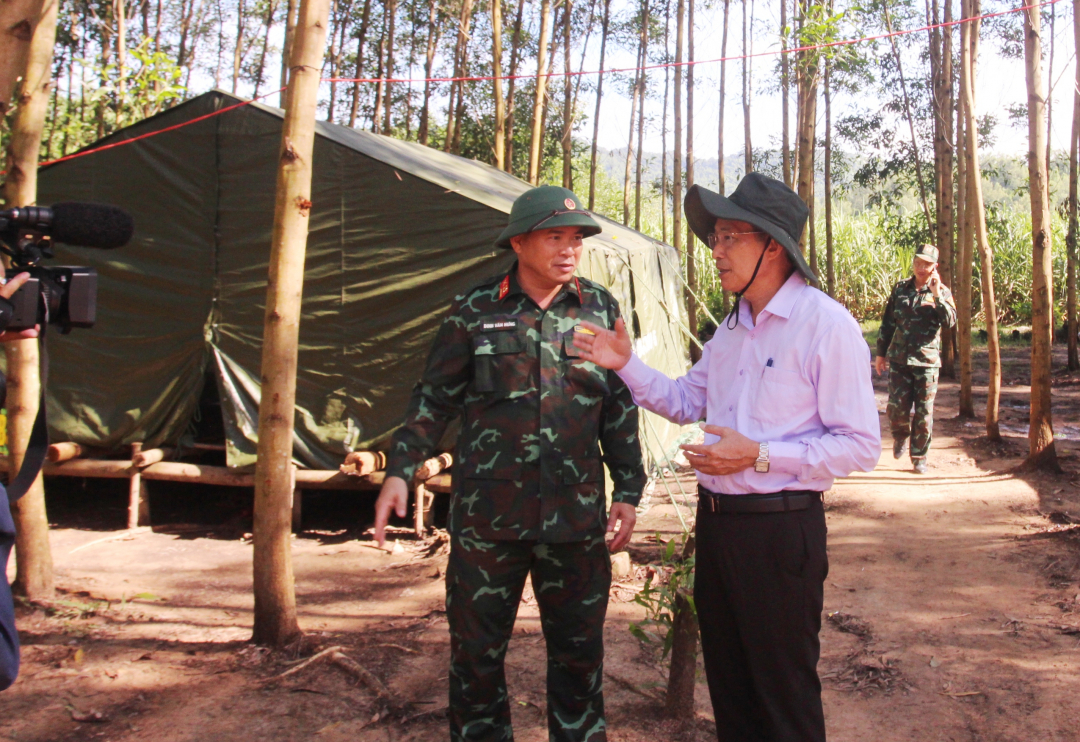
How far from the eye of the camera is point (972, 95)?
325 inches

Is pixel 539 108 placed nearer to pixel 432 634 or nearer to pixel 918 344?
pixel 918 344

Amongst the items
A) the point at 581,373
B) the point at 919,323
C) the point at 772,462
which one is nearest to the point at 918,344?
the point at 919,323

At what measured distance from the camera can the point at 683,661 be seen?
305 cm

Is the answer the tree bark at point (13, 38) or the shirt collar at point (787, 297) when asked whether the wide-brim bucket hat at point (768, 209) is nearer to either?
the shirt collar at point (787, 297)

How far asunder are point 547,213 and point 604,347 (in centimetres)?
47

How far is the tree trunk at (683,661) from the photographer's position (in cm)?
297

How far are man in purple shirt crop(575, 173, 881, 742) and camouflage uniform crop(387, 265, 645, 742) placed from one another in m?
0.43

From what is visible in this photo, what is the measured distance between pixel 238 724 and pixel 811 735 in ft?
6.82

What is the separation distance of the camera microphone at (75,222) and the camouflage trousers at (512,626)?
4.06ft

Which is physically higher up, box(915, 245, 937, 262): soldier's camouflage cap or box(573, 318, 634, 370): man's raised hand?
box(915, 245, 937, 262): soldier's camouflage cap

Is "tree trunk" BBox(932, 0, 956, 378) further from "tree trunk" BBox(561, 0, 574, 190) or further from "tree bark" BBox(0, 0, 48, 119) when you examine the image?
"tree bark" BBox(0, 0, 48, 119)

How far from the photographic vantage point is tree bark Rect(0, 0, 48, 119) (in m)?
2.50

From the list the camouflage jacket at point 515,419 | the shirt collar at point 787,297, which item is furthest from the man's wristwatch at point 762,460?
the camouflage jacket at point 515,419

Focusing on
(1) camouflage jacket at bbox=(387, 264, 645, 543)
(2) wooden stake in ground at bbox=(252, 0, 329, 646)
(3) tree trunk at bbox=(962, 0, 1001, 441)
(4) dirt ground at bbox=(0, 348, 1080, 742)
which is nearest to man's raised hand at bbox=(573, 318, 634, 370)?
(1) camouflage jacket at bbox=(387, 264, 645, 543)
